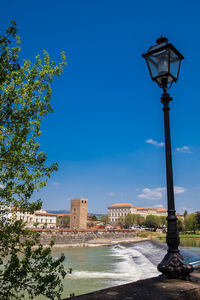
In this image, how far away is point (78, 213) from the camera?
3969 inches

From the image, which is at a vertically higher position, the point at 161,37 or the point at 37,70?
the point at 37,70

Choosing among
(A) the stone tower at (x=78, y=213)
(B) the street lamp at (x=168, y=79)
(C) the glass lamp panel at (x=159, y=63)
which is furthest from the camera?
(A) the stone tower at (x=78, y=213)

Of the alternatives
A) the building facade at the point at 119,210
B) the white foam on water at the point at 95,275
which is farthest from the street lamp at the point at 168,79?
the building facade at the point at 119,210

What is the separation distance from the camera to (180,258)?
3.90m

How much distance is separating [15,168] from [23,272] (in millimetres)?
2416

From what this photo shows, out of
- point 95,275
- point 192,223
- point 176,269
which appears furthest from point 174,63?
point 192,223

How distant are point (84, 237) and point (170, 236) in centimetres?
7698

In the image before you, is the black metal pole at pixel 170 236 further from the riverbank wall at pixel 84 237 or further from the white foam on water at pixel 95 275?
the riverbank wall at pixel 84 237

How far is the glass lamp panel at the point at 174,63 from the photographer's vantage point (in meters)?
4.62

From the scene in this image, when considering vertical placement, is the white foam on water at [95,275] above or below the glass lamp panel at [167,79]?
below

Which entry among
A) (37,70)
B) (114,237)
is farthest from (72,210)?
(37,70)

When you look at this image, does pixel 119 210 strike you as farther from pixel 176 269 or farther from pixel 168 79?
pixel 176 269

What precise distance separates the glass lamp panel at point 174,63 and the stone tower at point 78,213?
99.5 metres

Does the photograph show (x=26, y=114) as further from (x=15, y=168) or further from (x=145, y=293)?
(x=145, y=293)
